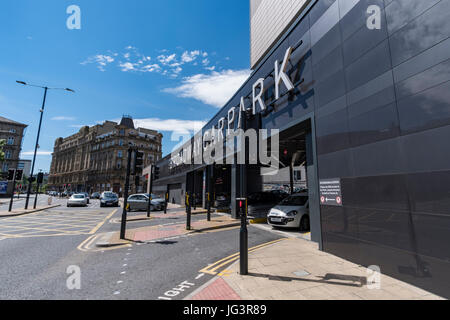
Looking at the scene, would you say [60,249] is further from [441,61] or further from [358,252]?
[441,61]

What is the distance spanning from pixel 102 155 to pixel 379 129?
79.0m

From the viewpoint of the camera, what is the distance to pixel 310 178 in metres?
7.45

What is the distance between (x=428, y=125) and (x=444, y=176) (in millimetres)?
1009

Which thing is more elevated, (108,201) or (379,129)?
(379,129)

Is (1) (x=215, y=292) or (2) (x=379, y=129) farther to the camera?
(2) (x=379, y=129)

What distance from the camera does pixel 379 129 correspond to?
4.94m

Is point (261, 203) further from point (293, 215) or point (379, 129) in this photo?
point (379, 129)

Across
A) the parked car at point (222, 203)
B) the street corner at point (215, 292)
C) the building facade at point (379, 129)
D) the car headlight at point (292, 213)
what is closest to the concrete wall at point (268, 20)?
the building facade at point (379, 129)

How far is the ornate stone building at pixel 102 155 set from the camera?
212ft

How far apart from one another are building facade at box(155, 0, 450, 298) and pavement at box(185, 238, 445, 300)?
46cm

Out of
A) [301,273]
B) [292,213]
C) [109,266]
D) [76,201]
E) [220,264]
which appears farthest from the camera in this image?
[76,201]

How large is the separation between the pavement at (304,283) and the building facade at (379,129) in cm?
46

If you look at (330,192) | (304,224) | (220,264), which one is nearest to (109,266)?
(220,264)
